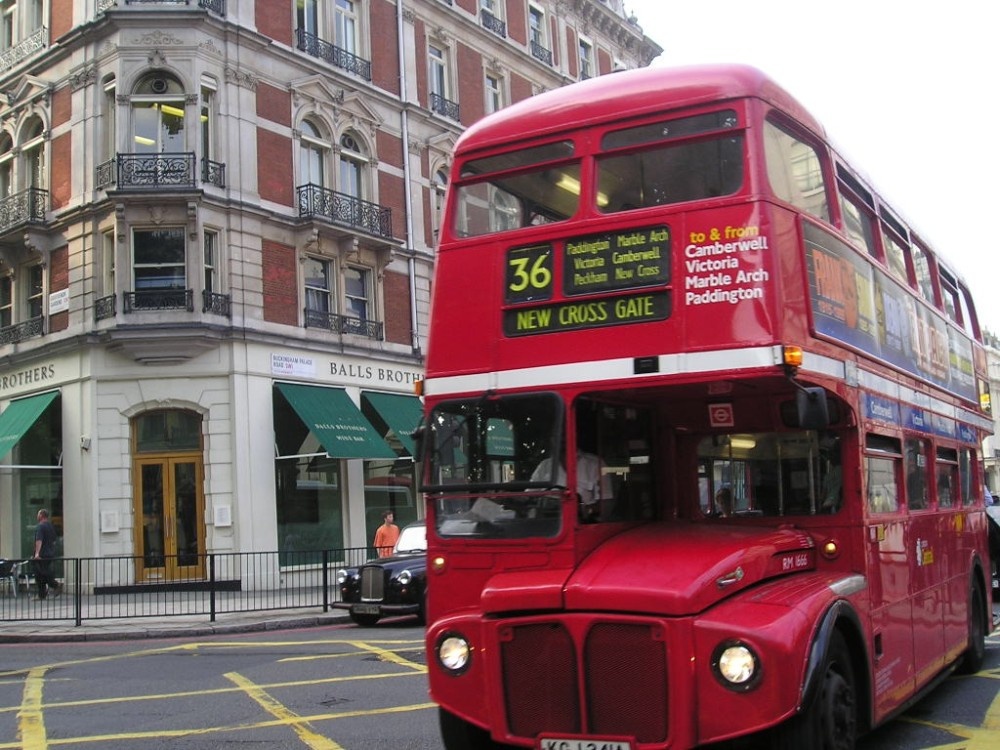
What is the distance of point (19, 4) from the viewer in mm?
25688

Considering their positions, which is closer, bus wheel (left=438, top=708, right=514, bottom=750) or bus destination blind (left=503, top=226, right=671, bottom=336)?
bus wheel (left=438, top=708, right=514, bottom=750)

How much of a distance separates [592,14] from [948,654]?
31.3 m

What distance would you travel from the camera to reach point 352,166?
1053 inches

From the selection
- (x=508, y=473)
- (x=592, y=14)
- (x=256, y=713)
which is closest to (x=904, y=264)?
(x=508, y=473)

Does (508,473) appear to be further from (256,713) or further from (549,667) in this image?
Answer: (256,713)

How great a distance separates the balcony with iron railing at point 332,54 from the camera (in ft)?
83.7

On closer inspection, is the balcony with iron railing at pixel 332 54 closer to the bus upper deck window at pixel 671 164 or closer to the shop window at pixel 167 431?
the shop window at pixel 167 431

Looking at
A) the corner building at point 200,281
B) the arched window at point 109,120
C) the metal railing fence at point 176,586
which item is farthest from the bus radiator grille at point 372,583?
the arched window at point 109,120

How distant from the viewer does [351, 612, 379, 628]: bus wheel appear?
15.6 m

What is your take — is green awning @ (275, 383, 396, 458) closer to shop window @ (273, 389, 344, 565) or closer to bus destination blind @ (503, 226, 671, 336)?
shop window @ (273, 389, 344, 565)

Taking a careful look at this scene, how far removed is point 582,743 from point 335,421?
19.4m

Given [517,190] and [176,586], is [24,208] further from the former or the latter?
[517,190]

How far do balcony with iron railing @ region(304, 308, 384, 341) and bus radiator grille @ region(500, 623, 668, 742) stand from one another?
792 inches

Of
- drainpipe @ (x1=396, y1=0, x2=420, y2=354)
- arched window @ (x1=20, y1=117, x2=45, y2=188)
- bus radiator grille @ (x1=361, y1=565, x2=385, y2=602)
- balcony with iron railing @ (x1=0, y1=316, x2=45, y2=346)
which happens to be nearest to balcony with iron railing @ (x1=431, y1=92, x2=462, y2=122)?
drainpipe @ (x1=396, y1=0, x2=420, y2=354)
